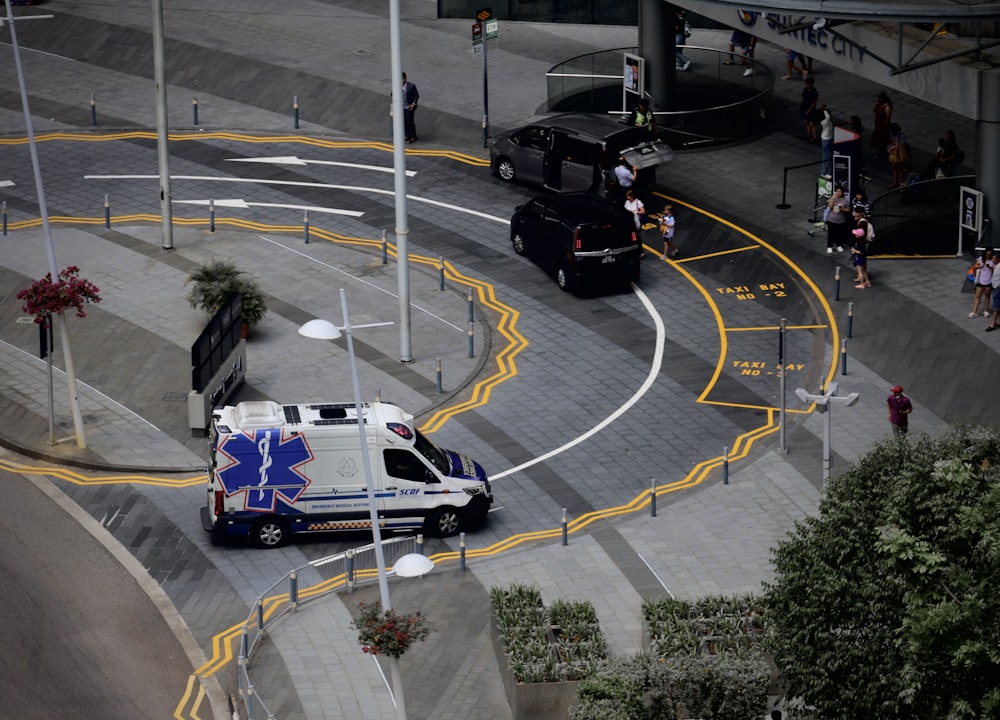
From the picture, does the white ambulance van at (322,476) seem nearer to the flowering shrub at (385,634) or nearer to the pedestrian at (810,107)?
the flowering shrub at (385,634)

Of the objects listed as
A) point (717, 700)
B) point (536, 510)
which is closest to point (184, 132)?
point (536, 510)

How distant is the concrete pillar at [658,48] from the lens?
172ft

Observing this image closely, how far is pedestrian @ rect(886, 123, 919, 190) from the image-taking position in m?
48.5

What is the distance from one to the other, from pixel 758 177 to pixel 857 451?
15.4 meters

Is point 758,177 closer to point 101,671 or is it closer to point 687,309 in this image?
point 687,309

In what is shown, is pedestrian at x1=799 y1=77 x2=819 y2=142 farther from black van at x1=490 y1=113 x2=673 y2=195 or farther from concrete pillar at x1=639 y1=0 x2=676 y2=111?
black van at x1=490 y1=113 x2=673 y2=195

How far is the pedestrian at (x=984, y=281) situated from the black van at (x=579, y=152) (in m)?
9.22

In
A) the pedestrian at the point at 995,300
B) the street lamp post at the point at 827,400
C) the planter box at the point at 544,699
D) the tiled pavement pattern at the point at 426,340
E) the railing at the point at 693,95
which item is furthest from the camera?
the railing at the point at 693,95

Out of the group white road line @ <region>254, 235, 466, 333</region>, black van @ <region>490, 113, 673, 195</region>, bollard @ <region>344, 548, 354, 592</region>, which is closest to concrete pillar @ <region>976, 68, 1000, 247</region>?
black van @ <region>490, 113, 673, 195</region>

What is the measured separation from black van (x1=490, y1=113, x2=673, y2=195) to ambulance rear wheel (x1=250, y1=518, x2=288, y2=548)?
56.1 feet

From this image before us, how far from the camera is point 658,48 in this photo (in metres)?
52.5

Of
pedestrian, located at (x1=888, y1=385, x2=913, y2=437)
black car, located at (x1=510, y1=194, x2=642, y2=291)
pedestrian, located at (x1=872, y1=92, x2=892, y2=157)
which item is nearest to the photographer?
pedestrian, located at (x1=888, y1=385, x2=913, y2=437)

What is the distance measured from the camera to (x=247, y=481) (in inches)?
1267

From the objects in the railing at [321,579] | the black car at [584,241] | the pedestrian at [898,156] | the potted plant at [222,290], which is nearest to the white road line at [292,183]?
the black car at [584,241]
